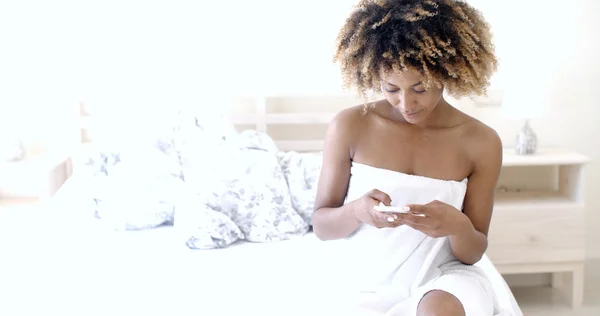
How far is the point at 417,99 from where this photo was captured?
59.6 inches

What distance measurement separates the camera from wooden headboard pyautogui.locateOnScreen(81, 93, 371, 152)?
304cm

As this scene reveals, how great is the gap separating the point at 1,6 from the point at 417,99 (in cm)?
221

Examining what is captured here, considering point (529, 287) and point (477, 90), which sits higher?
point (477, 90)

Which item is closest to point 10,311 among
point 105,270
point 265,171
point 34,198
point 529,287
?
point 105,270

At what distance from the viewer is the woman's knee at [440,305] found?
140 centimetres

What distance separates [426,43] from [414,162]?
31 cm

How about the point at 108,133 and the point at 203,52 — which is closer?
the point at 108,133

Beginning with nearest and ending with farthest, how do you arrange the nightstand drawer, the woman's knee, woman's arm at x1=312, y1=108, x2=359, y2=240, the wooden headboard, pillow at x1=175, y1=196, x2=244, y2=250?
the woman's knee < woman's arm at x1=312, y1=108, x2=359, y2=240 < pillow at x1=175, y1=196, x2=244, y2=250 < the nightstand drawer < the wooden headboard

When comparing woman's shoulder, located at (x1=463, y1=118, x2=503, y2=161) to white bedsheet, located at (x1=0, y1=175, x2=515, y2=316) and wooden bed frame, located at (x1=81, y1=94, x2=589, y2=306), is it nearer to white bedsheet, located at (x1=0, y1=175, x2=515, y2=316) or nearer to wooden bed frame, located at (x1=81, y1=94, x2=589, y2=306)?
white bedsheet, located at (x1=0, y1=175, x2=515, y2=316)

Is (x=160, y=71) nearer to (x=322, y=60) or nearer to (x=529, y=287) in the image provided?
(x=322, y=60)

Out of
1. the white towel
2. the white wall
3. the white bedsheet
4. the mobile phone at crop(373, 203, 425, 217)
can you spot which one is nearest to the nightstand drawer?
the white wall

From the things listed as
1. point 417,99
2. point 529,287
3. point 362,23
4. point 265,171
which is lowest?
point 529,287

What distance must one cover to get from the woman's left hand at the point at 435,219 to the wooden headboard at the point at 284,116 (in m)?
1.55

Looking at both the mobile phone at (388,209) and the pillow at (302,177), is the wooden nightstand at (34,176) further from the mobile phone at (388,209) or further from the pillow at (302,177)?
the mobile phone at (388,209)
